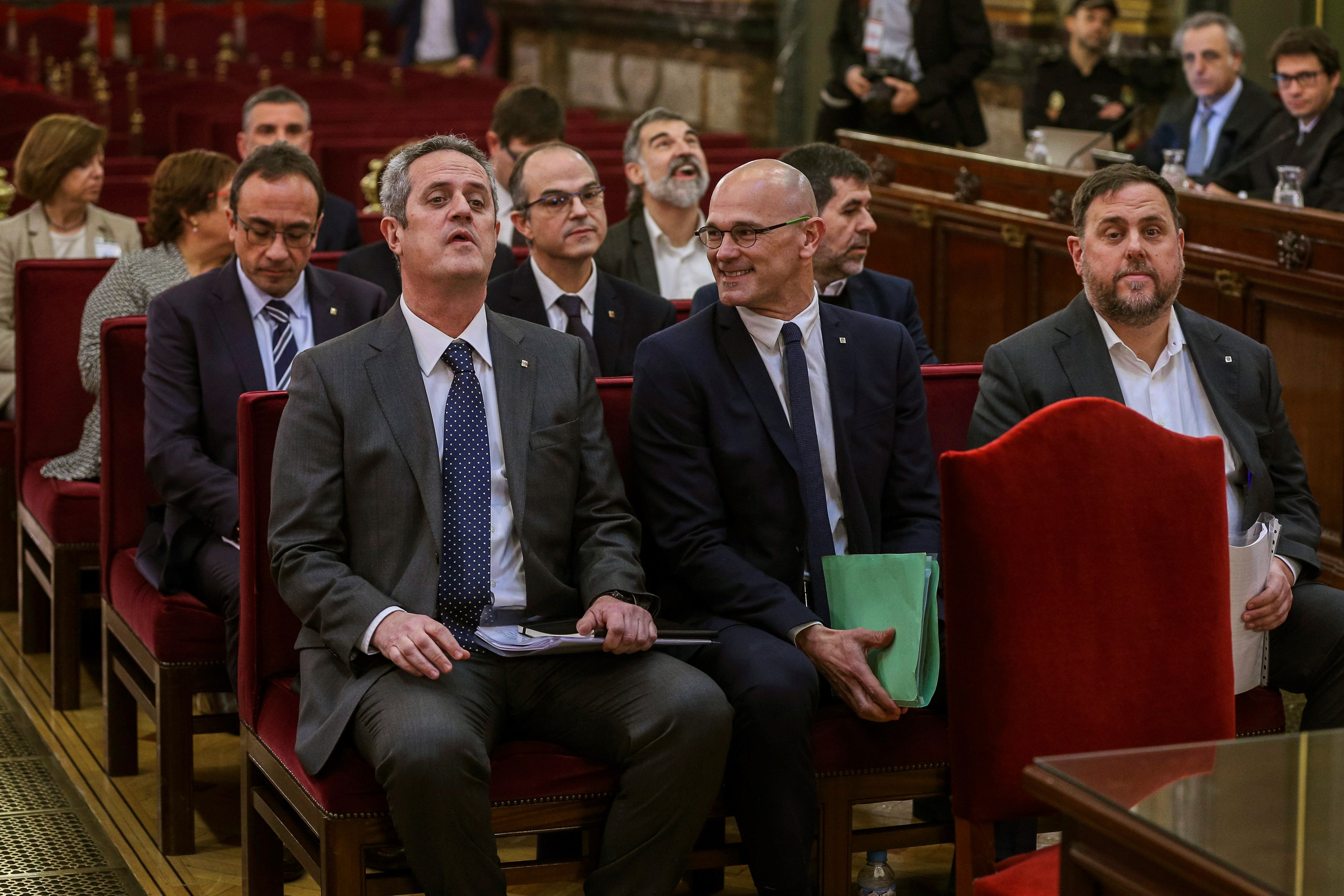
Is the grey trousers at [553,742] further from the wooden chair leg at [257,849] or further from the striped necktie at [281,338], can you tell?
the striped necktie at [281,338]

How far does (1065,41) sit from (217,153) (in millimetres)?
5573

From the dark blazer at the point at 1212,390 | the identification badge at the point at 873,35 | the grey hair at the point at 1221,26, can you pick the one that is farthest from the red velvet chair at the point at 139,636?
the identification badge at the point at 873,35

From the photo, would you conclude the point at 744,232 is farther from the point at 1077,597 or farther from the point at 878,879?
the point at 878,879

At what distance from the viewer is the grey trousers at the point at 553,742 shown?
7.38 ft

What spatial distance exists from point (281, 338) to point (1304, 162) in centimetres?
332

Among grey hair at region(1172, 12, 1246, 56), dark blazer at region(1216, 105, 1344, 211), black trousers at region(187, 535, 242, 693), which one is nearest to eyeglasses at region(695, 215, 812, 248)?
black trousers at region(187, 535, 242, 693)

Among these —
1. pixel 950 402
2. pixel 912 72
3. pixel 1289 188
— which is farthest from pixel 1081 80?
pixel 950 402

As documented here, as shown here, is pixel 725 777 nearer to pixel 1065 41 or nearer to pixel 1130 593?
pixel 1130 593

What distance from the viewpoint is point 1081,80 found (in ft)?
22.5

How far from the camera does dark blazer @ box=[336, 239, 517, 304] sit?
390cm

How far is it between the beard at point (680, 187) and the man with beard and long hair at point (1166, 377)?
1.71 m

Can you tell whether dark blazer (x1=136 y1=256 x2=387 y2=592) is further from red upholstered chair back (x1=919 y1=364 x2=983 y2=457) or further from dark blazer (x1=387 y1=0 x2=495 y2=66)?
dark blazer (x1=387 y1=0 x2=495 y2=66)

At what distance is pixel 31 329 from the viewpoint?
3738mm

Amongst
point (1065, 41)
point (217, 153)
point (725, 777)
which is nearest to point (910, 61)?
point (1065, 41)
